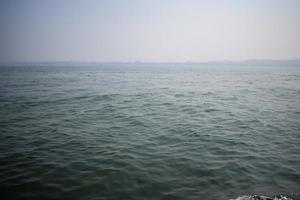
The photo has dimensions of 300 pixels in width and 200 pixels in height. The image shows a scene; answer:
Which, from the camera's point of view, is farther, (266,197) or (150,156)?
(150,156)

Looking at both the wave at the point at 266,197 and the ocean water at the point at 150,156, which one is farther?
the ocean water at the point at 150,156

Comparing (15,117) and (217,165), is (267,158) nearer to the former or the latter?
(217,165)

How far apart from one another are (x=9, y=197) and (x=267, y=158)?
30.6 feet

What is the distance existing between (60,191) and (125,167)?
2.42 meters

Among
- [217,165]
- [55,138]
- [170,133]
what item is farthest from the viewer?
[170,133]

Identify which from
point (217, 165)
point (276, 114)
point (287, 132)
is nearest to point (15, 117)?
point (217, 165)

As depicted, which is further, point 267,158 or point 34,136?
point 34,136

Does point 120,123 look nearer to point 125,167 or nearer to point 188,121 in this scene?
point 188,121

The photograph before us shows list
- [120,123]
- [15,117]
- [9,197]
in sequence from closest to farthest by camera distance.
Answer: [9,197], [120,123], [15,117]

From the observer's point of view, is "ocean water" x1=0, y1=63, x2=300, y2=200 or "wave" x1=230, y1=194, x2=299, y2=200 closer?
"wave" x1=230, y1=194, x2=299, y2=200

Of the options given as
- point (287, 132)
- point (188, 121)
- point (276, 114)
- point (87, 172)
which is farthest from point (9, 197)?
point (276, 114)

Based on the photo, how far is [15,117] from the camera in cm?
1577

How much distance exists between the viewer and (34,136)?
11.5 m

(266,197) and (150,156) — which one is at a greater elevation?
(266,197)
